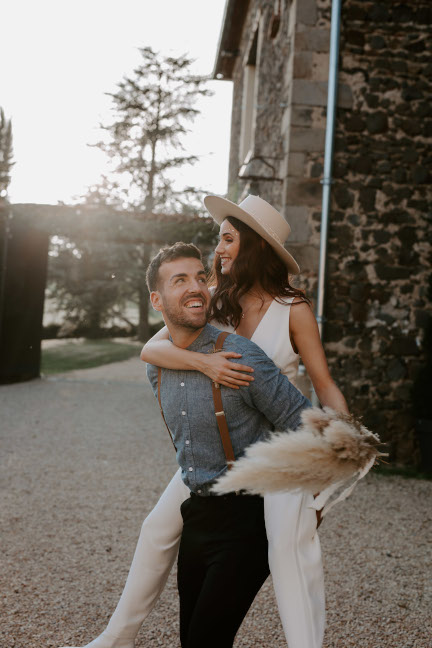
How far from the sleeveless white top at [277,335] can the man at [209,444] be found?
0.51 feet

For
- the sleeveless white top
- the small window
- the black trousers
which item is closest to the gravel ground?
the black trousers

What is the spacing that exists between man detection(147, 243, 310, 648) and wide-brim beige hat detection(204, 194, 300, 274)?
29cm

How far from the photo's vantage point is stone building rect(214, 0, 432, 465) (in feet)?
18.8

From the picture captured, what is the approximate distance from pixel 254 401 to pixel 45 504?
10.6ft

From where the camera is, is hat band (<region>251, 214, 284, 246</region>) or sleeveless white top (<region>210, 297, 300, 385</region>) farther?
hat band (<region>251, 214, 284, 246</region>)

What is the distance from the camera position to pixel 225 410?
1737 millimetres

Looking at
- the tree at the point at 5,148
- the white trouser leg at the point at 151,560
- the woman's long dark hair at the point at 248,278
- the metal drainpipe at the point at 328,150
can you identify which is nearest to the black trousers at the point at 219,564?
the white trouser leg at the point at 151,560

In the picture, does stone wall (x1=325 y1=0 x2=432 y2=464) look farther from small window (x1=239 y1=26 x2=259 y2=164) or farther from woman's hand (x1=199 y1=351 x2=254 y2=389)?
woman's hand (x1=199 y1=351 x2=254 y2=389)

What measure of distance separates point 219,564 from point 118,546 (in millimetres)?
2193

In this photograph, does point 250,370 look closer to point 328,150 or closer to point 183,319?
point 183,319

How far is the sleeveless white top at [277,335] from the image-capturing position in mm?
1925

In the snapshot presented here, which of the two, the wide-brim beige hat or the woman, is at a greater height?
the wide-brim beige hat

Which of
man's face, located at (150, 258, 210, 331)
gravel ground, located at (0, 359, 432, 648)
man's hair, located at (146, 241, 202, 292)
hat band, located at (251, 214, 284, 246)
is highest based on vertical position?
hat band, located at (251, 214, 284, 246)

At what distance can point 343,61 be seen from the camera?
575 cm
